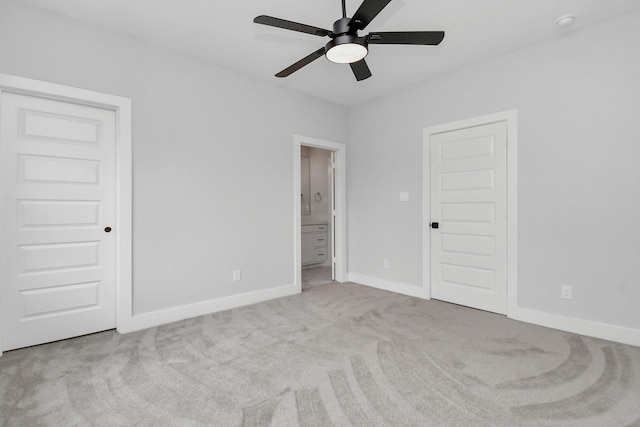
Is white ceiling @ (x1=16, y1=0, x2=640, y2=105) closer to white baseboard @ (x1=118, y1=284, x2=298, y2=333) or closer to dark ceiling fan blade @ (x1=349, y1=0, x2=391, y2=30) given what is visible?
dark ceiling fan blade @ (x1=349, y1=0, x2=391, y2=30)

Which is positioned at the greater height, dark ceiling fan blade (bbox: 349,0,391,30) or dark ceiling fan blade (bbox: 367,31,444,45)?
dark ceiling fan blade (bbox: 349,0,391,30)

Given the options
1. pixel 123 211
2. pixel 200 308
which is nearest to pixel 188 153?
pixel 123 211

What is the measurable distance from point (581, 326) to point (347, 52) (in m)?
3.04

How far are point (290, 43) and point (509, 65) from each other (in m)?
2.20

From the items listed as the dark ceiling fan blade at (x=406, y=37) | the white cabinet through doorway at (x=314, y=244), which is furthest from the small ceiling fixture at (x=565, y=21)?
the white cabinet through doorway at (x=314, y=244)

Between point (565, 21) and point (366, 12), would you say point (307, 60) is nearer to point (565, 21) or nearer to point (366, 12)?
point (366, 12)

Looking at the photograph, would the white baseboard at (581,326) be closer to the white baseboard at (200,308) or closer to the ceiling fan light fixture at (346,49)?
the white baseboard at (200,308)

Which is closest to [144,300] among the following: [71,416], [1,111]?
[71,416]

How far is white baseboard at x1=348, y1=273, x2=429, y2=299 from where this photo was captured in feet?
13.2

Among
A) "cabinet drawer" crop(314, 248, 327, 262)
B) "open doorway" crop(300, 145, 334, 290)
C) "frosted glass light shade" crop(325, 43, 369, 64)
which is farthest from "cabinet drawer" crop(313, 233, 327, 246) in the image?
"frosted glass light shade" crop(325, 43, 369, 64)

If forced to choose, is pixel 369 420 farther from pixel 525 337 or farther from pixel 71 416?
pixel 525 337

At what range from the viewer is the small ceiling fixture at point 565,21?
262cm

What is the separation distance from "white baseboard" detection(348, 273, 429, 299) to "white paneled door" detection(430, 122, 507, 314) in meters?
0.17

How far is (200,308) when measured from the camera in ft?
11.0
